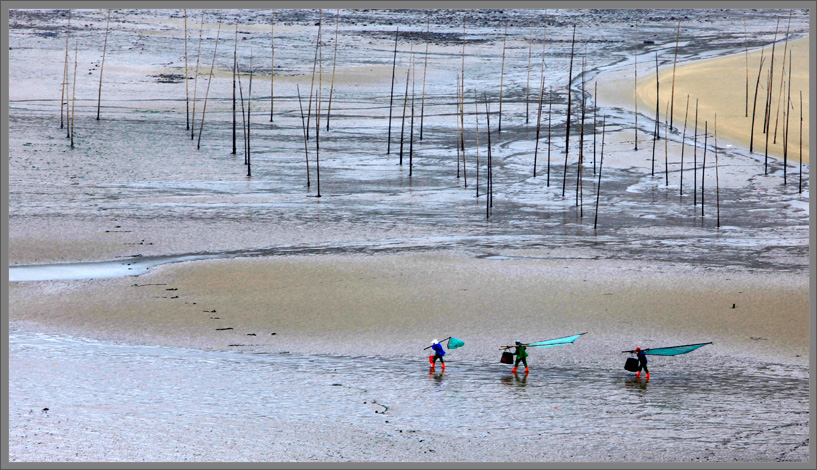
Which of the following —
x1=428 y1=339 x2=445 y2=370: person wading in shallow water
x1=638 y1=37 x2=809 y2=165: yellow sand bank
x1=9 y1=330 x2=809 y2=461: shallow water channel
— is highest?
x1=638 y1=37 x2=809 y2=165: yellow sand bank

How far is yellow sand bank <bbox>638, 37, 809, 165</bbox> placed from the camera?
21938mm

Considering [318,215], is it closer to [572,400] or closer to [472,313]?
[472,313]

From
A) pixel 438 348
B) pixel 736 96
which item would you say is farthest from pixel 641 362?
pixel 736 96

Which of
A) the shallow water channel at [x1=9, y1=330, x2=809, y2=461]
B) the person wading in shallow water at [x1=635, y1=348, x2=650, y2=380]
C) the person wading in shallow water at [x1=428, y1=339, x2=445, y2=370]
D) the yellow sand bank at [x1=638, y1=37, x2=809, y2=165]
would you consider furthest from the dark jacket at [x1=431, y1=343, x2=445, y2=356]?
the yellow sand bank at [x1=638, y1=37, x2=809, y2=165]

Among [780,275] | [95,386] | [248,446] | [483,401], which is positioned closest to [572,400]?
[483,401]

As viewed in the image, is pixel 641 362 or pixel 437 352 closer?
pixel 641 362

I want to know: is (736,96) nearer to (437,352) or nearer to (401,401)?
(437,352)

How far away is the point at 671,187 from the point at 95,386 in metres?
13.0

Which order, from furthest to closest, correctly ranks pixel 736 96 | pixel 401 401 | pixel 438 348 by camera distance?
pixel 736 96, pixel 438 348, pixel 401 401

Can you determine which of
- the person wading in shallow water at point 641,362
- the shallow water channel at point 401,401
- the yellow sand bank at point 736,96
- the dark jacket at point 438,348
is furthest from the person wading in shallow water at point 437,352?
the yellow sand bank at point 736,96

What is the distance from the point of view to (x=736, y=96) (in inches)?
1006

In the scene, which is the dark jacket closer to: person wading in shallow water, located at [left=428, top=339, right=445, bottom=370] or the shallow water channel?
person wading in shallow water, located at [left=428, top=339, right=445, bottom=370]

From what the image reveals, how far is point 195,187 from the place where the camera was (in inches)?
694

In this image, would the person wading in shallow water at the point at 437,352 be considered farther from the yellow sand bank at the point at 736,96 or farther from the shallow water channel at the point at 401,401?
the yellow sand bank at the point at 736,96
